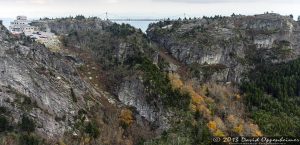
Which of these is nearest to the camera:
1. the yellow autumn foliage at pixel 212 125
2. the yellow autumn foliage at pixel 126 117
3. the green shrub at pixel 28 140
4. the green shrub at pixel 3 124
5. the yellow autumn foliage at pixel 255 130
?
the green shrub at pixel 28 140

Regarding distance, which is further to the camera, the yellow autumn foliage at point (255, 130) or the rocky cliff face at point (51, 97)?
the yellow autumn foliage at point (255, 130)

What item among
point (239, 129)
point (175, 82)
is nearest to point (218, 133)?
point (239, 129)

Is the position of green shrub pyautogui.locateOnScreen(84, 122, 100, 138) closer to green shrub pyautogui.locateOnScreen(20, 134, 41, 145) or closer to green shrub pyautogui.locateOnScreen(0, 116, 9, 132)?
green shrub pyautogui.locateOnScreen(20, 134, 41, 145)

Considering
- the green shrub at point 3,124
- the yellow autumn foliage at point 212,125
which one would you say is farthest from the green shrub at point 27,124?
the yellow autumn foliage at point 212,125

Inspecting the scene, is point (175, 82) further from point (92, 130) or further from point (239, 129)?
point (92, 130)

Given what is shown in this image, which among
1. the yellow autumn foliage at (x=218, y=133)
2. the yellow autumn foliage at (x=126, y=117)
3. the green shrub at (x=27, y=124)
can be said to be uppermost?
the green shrub at (x=27, y=124)

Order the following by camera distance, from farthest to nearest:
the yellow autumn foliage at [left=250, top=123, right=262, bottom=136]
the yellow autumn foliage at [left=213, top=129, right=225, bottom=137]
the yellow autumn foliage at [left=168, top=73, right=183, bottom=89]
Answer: the yellow autumn foliage at [left=168, top=73, right=183, bottom=89], the yellow autumn foliage at [left=250, top=123, right=262, bottom=136], the yellow autumn foliage at [left=213, top=129, right=225, bottom=137]

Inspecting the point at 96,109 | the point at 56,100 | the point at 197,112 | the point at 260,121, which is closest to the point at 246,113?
the point at 260,121

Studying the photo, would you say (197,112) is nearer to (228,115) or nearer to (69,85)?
(228,115)

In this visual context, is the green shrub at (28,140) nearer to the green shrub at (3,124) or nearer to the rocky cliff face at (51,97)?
the rocky cliff face at (51,97)

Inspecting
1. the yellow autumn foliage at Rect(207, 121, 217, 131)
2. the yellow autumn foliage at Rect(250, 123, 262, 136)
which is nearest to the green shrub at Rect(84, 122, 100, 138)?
the yellow autumn foliage at Rect(207, 121, 217, 131)
